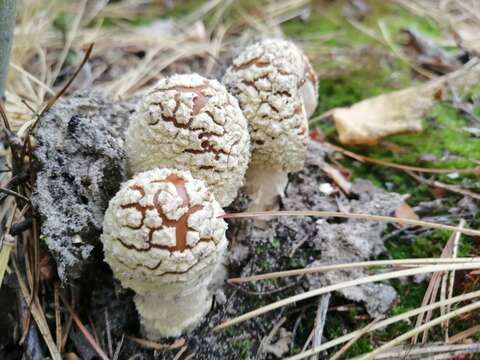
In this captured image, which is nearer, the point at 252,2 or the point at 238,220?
the point at 238,220

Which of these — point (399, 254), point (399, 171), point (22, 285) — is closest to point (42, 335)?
point (22, 285)

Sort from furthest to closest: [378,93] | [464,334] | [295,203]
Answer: [378,93], [295,203], [464,334]

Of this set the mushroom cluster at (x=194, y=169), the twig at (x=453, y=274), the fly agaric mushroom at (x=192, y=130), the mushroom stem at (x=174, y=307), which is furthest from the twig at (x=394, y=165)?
the mushroom stem at (x=174, y=307)

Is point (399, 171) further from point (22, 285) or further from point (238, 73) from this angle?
point (22, 285)

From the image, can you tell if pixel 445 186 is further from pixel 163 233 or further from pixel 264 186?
pixel 163 233

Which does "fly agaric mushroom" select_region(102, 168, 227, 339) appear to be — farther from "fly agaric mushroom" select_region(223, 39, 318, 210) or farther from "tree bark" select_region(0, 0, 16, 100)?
"tree bark" select_region(0, 0, 16, 100)

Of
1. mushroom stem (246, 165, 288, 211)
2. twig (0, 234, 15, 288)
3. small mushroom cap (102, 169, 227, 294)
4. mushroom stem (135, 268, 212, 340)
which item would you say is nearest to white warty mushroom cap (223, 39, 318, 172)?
mushroom stem (246, 165, 288, 211)

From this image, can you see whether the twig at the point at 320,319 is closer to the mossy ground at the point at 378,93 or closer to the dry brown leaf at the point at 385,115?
the mossy ground at the point at 378,93

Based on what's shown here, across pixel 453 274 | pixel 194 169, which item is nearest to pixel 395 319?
pixel 453 274
